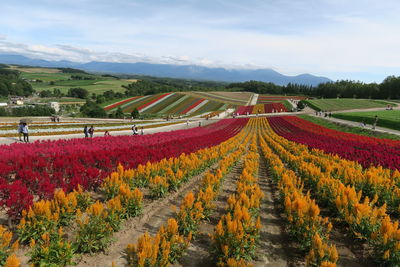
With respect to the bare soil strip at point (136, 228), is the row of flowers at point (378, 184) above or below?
above

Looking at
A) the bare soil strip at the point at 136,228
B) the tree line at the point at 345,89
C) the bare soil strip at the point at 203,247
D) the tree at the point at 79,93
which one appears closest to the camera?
the bare soil strip at the point at 136,228

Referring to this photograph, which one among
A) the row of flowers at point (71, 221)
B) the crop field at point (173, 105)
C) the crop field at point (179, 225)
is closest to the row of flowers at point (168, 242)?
the crop field at point (179, 225)

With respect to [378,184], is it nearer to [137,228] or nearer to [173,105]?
[137,228]

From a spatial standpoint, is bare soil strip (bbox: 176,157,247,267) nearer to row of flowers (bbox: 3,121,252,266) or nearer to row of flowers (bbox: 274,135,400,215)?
row of flowers (bbox: 3,121,252,266)

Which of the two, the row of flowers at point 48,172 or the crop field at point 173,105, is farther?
the crop field at point 173,105

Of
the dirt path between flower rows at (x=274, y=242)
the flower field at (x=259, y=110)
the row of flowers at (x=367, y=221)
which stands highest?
the flower field at (x=259, y=110)

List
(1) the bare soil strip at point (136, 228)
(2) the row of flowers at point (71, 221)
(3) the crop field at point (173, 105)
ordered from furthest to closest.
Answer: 1. (3) the crop field at point (173, 105)
2. (1) the bare soil strip at point (136, 228)
3. (2) the row of flowers at point (71, 221)

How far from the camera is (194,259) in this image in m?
5.61

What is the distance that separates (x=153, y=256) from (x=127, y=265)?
4.04ft

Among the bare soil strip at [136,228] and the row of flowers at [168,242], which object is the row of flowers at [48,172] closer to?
the bare soil strip at [136,228]

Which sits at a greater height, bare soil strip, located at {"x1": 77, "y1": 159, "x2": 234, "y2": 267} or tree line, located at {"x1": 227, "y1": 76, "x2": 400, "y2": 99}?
tree line, located at {"x1": 227, "y1": 76, "x2": 400, "y2": 99}

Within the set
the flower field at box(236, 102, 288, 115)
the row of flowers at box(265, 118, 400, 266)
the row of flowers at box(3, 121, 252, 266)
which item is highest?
the flower field at box(236, 102, 288, 115)

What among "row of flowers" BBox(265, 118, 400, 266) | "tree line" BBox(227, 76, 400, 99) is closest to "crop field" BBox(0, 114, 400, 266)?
"row of flowers" BBox(265, 118, 400, 266)

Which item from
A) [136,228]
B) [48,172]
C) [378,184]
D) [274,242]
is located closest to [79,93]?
[48,172]
